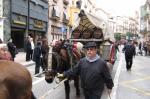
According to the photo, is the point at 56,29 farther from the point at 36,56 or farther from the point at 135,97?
the point at 135,97

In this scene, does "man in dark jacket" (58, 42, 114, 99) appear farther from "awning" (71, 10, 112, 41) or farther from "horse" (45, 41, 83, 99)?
"awning" (71, 10, 112, 41)

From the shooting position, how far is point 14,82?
198 inches

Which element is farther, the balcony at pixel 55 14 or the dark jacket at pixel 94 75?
the balcony at pixel 55 14

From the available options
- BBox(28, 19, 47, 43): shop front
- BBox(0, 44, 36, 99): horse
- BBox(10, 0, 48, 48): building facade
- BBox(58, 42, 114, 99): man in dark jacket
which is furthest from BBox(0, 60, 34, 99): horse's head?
BBox(28, 19, 47, 43): shop front

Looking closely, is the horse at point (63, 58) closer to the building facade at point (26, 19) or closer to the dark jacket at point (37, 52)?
the dark jacket at point (37, 52)

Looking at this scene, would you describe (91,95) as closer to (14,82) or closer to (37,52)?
(14,82)

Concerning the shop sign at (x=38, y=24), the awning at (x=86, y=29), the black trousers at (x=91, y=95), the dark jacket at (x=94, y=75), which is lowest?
the black trousers at (x=91, y=95)

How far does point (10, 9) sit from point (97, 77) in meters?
28.9

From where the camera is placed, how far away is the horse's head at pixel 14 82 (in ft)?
15.8

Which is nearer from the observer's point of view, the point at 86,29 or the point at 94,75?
the point at 94,75

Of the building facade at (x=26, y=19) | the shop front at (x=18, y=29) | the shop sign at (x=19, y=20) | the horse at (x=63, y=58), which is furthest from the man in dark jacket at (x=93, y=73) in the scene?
the shop sign at (x=19, y=20)

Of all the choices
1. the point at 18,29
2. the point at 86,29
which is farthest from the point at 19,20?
the point at 86,29

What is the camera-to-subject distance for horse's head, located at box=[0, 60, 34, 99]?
483 cm

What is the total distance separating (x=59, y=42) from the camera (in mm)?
11367
